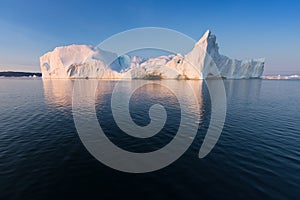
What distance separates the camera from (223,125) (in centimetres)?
1803

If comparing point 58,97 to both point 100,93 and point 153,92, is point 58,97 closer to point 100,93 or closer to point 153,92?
point 100,93

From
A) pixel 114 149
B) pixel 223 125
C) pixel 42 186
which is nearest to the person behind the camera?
pixel 42 186

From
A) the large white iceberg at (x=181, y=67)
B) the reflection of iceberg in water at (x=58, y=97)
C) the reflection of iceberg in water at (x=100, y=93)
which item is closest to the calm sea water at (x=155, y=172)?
the reflection of iceberg in water at (x=58, y=97)

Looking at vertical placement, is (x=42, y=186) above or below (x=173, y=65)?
below

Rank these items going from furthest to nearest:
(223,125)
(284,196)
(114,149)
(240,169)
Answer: (223,125), (114,149), (240,169), (284,196)

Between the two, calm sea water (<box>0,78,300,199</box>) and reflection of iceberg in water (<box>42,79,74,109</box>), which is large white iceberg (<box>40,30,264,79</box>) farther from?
calm sea water (<box>0,78,300,199</box>)

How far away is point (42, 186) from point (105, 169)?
323 centimetres

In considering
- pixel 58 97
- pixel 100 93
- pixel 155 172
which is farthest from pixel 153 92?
pixel 155 172

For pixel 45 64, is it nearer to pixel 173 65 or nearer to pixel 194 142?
pixel 173 65

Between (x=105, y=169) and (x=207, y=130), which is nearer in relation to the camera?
(x=105, y=169)

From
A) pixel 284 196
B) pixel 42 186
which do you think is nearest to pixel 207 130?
pixel 284 196

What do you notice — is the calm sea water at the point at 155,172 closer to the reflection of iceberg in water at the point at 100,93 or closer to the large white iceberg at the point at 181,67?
the reflection of iceberg in water at the point at 100,93

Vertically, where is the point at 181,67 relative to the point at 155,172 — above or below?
above

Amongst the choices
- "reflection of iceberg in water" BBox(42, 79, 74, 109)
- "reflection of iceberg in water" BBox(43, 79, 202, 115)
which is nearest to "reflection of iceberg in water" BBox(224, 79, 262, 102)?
"reflection of iceberg in water" BBox(43, 79, 202, 115)
